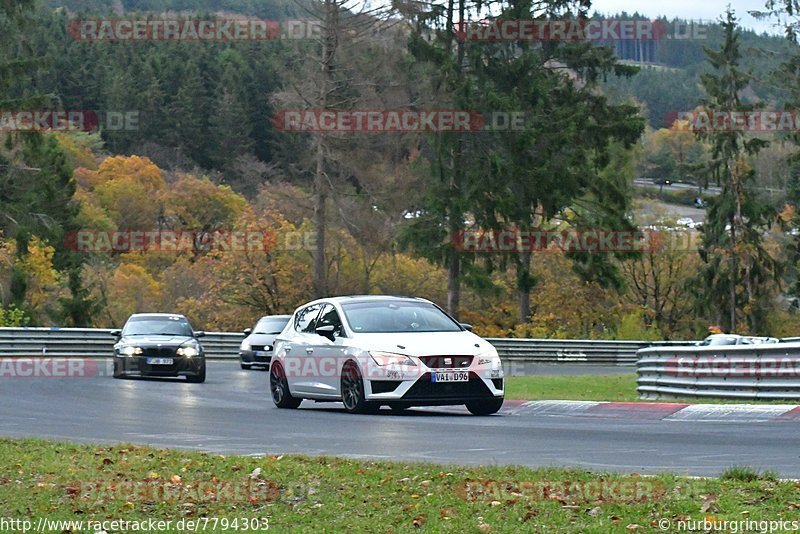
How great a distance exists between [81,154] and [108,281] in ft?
103

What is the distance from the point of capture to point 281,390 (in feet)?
66.8

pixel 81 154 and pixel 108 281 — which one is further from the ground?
pixel 81 154

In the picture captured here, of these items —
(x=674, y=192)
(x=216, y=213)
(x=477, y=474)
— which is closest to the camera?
(x=477, y=474)

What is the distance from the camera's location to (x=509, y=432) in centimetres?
1517

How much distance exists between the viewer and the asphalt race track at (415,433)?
39.4 ft

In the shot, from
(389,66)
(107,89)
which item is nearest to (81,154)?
(107,89)

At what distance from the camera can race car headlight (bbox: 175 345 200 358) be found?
29125 mm

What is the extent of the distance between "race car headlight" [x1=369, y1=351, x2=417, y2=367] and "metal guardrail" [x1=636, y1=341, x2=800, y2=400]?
18.8ft

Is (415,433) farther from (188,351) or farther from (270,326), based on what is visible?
(270,326)

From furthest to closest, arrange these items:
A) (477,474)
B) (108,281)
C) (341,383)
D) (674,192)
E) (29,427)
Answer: (674,192) → (108,281) → (341,383) → (29,427) → (477,474)

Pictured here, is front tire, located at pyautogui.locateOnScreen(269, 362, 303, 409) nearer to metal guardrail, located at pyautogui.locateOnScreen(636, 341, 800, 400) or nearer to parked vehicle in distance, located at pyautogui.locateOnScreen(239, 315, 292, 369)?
metal guardrail, located at pyautogui.locateOnScreen(636, 341, 800, 400)

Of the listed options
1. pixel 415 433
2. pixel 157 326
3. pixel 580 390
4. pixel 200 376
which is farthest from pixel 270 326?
pixel 415 433

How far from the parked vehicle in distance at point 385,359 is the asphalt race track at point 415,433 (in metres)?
0.31

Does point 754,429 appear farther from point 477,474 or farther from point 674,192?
point 674,192
